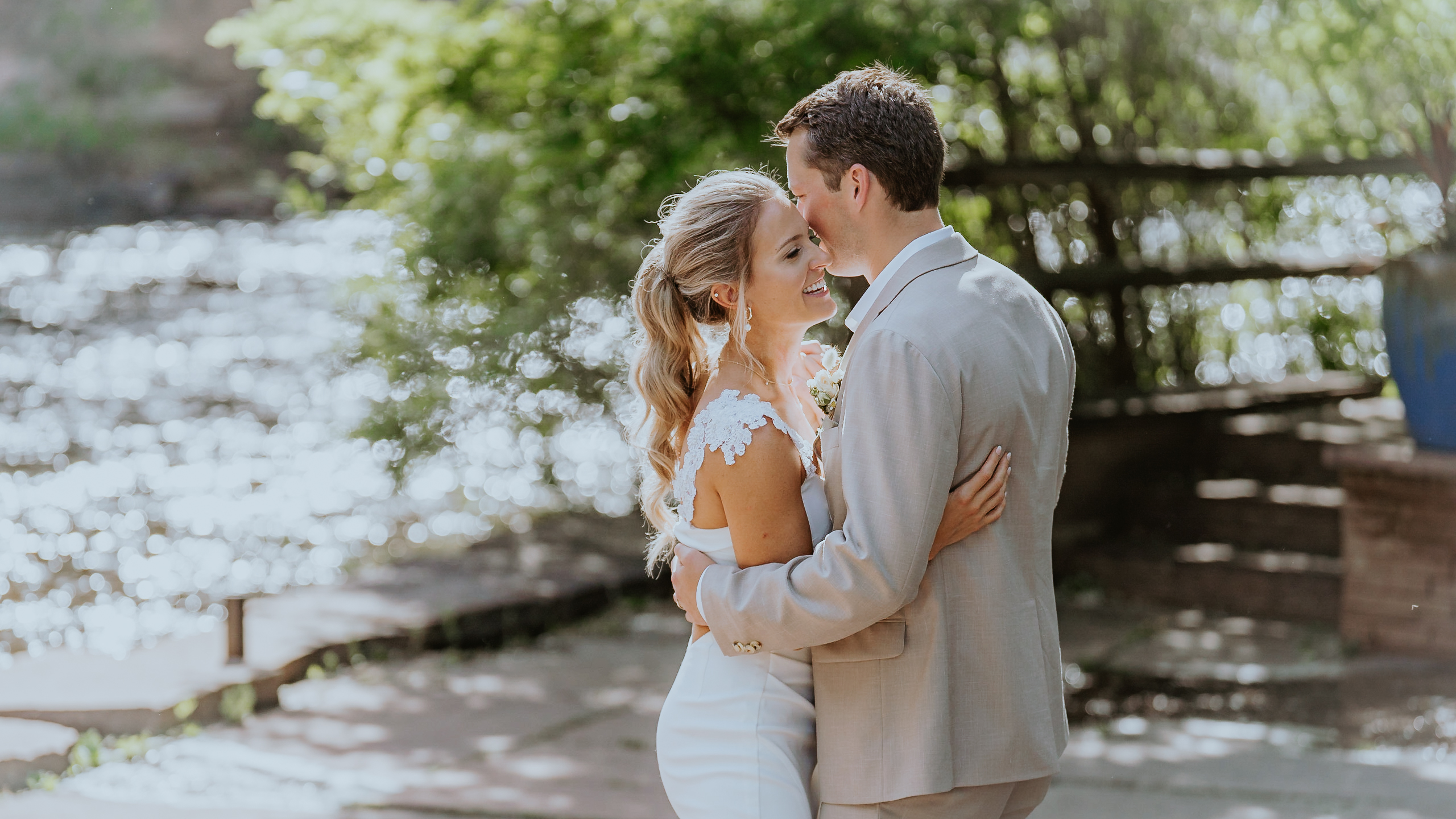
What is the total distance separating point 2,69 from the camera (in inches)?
1345

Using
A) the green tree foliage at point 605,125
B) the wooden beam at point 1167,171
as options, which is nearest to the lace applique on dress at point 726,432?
the green tree foliage at point 605,125

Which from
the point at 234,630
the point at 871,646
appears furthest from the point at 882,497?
the point at 234,630

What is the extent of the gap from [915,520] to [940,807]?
1.53ft

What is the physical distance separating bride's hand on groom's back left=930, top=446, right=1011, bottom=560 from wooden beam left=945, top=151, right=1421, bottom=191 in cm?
429

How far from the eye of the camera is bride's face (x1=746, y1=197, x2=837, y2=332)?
2268mm

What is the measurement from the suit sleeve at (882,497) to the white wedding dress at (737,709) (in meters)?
0.21

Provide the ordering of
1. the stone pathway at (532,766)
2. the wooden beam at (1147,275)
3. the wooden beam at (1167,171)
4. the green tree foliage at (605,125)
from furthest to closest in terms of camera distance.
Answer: the wooden beam at (1147,275) → the wooden beam at (1167,171) → the green tree foliage at (605,125) → the stone pathway at (532,766)

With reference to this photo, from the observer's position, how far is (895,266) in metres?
2.14

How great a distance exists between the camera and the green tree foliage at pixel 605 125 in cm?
560

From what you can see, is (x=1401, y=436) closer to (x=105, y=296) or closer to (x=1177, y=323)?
(x=1177, y=323)

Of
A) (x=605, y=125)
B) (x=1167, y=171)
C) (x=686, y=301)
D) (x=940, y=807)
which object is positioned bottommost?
(x=940, y=807)

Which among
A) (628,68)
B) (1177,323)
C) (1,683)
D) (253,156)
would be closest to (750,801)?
(1,683)

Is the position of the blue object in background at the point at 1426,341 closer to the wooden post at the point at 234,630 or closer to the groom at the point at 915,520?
the groom at the point at 915,520

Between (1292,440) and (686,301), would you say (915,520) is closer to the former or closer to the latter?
(686,301)
